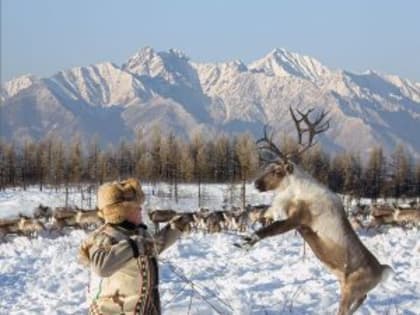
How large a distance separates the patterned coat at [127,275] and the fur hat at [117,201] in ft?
0.20

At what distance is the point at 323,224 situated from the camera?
617cm

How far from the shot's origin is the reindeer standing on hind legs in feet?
20.1

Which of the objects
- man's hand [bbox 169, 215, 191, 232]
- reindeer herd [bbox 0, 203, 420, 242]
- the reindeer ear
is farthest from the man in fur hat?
reindeer herd [bbox 0, 203, 420, 242]

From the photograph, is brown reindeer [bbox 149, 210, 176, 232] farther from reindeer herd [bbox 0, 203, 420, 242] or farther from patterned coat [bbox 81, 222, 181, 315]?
patterned coat [bbox 81, 222, 181, 315]

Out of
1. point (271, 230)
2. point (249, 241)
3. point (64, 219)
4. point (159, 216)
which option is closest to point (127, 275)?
point (249, 241)

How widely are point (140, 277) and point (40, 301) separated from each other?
599 cm

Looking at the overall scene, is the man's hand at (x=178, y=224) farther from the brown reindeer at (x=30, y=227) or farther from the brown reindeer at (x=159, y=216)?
the brown reindeer at (x=159, y=216)

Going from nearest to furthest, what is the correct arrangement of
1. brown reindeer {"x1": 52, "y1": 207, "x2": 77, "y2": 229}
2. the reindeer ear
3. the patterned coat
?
the patterned coat, the reindeer ear, brown reindeer {"x1": 52, "y1": 207, "x2": 77, "y2": 229}

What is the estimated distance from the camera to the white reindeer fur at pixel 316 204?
6.15 metres

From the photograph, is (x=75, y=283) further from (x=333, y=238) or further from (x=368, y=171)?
(x=368, y=171)

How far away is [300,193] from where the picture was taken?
6.17 meters

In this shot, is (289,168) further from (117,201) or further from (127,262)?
(127,262)

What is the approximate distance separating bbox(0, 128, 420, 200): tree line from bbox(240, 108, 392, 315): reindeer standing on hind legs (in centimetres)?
6661

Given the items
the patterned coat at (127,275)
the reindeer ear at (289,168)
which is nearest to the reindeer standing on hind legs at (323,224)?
the reindeer ear at (289,168)
